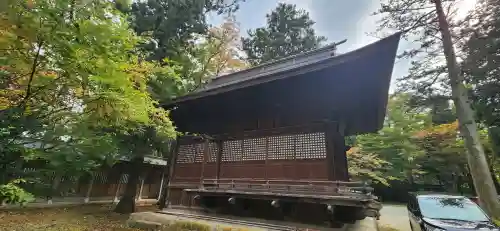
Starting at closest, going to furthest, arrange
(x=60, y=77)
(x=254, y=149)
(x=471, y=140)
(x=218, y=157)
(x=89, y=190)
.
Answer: (x=60, y=77)
(x=254, y=149)
(x=218, y=157)
(x=471, y=140)
(x=89, y=190)

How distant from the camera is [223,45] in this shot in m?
17.5

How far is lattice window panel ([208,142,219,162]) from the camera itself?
818 cm

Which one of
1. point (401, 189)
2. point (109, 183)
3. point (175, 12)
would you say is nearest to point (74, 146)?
point (175, 12)

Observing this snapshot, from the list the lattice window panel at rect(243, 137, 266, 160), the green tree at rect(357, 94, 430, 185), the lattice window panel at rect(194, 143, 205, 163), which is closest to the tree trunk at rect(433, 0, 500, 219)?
the lattice window panel at rect(243, 137, 266, 160)

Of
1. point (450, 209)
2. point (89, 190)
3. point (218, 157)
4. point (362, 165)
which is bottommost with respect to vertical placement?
point (89, 190)

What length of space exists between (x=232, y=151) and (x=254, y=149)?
0.81m

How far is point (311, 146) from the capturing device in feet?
21.7

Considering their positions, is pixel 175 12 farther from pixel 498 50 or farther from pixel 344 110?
pixel 498 50

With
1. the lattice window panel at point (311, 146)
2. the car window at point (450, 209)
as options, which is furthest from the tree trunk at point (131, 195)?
Answer: the car window at point (450, 209)

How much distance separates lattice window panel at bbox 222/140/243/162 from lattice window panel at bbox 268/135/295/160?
1.08 meters

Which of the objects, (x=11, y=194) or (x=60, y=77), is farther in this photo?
(x=60, y=77)

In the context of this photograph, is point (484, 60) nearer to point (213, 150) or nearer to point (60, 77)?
point (213, 150)

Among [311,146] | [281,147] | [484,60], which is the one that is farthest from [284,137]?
[484,60]

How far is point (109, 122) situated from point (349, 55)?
16.1ft
